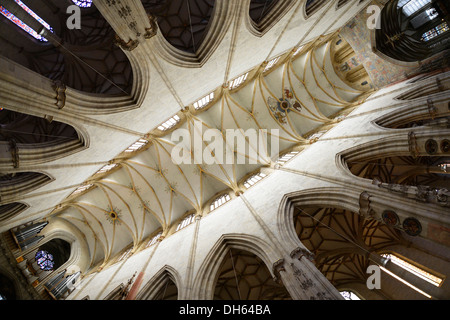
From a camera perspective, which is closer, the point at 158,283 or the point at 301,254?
the point at 301,254

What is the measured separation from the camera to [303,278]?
4.66 metres

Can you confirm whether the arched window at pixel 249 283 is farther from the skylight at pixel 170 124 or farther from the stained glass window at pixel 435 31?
the stained glass window at pixel 435 31

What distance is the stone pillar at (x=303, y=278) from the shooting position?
4.16 meters

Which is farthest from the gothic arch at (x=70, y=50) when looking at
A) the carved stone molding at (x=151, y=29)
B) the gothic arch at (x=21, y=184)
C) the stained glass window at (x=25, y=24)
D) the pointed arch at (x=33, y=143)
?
the gothic arch at (x=21, y=184)

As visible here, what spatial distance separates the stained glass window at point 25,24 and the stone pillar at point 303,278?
13.3 meters

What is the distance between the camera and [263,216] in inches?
296

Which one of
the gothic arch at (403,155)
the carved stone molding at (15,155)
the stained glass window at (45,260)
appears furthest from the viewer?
the stained glass window at (45,260)

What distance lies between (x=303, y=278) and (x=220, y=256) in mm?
3381

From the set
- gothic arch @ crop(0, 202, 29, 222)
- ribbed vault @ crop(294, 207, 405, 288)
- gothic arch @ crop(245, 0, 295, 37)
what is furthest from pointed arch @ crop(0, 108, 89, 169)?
ribbed vault @ crop(294, 207, 405, 288)

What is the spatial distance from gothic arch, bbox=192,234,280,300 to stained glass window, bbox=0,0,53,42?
11855 millimetres

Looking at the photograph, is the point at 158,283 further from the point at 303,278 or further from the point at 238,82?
the point at 238,82

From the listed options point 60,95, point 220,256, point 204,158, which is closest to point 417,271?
point 220,256
